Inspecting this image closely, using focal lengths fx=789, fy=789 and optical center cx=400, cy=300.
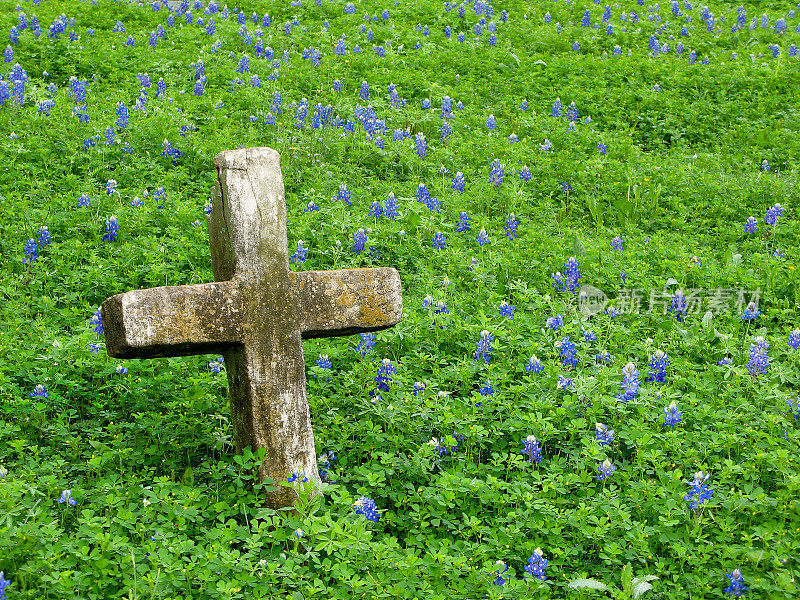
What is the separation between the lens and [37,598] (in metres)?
3.20

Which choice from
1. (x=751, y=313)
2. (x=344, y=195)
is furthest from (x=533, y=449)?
(x=344, y=195)

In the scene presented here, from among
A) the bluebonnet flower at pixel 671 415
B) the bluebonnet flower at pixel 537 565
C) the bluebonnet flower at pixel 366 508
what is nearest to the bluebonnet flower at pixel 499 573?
the bluebonnet flower at pixel 537 565

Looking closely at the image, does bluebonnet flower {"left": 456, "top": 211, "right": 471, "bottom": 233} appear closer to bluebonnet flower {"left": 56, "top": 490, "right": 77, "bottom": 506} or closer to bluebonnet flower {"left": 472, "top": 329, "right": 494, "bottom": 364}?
bluebonnet flower {"left": 472, "top": 329, "right": 494, "bottom": 364}

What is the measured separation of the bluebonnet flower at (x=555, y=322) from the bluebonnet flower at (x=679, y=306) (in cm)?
99

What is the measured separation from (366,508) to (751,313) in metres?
3.50

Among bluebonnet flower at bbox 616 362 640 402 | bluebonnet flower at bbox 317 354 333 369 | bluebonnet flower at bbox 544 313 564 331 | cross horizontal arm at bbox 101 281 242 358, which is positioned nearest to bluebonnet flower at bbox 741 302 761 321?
bluebonnet flower at bbox 544 313 564 331

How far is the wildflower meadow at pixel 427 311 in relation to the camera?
3643mm

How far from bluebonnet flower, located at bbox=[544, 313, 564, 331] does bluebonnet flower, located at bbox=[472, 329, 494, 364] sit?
1.48 ft

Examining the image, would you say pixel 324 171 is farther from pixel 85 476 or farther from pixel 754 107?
pixel 754 107

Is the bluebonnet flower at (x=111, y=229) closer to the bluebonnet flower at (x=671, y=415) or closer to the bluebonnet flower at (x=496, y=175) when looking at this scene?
the bluebonnet flower at (x=496, y=175)

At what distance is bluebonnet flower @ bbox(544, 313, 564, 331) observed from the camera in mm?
5465

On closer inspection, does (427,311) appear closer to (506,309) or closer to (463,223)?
(506,309)

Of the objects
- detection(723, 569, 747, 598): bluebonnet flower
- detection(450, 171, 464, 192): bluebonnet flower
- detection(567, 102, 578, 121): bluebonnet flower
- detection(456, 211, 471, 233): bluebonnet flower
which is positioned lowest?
detection(723, 569, 747, 598): bluebonnet flower

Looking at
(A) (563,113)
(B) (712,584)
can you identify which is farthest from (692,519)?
(A) (563,113)
